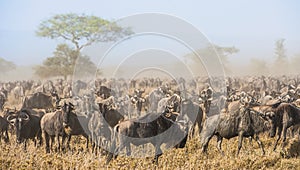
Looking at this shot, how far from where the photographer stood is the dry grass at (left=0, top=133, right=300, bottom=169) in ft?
31.4

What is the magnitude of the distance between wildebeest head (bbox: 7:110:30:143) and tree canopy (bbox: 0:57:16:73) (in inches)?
2385

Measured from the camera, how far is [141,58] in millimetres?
13367

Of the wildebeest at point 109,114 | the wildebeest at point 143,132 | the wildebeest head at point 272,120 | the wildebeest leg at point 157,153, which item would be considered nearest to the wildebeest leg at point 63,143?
the wildebeest at point 109,114

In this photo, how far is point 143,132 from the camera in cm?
1018

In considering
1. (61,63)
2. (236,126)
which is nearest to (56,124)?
(236,126)

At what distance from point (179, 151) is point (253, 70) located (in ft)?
245

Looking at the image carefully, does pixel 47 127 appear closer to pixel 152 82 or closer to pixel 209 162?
pixel 209 162

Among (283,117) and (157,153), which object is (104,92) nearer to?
(283,117)

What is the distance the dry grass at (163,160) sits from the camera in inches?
377

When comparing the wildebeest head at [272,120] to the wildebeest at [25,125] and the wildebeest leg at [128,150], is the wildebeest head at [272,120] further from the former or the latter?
the wildebeest at [25,125]

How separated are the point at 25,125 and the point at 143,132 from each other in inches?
134

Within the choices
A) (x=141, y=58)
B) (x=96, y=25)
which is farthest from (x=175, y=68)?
(x=96, y=25)

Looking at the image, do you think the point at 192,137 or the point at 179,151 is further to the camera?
the point at 192,137

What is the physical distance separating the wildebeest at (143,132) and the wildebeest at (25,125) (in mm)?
2565
